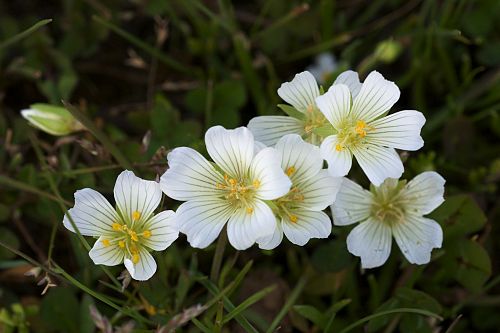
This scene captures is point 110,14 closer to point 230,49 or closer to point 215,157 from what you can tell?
point 230,49

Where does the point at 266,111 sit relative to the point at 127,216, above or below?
above

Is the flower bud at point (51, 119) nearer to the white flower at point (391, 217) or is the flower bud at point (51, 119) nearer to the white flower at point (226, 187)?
the white flower at point (226, 187)

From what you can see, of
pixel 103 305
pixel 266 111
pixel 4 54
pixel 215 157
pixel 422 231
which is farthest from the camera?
pixel 4 54

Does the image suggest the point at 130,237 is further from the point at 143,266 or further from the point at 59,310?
the point at 59,310

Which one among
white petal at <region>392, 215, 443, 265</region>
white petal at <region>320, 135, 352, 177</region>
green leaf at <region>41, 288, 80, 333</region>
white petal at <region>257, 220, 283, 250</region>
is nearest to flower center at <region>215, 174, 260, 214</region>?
white petal at <region>257, 220, 283, 250</region>

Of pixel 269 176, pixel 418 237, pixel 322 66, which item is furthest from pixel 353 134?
pixel 322 66

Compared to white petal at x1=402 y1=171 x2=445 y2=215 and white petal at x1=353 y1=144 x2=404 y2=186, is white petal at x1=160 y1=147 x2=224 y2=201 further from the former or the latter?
white petal at x1=402 y1=171 x2=445 y2=215

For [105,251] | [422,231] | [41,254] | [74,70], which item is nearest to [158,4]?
[74,70]

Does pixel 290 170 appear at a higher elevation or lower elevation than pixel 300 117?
lower
